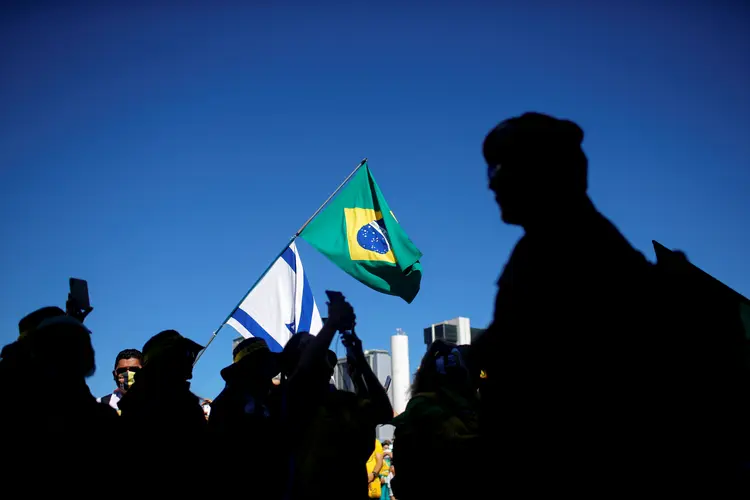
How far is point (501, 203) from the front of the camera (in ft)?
5.13

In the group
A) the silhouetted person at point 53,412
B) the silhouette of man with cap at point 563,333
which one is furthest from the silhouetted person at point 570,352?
the silhouetted person at point 53,412

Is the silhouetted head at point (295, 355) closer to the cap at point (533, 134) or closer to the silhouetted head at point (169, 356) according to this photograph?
the silhouetted head at point (169, 356)

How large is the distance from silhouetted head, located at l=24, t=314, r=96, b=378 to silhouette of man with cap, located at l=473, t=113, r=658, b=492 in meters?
2.20

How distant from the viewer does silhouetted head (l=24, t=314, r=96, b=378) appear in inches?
113

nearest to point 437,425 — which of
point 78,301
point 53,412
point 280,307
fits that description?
point 53,412

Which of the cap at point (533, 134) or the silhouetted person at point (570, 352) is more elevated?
the cap at point (533, 134)

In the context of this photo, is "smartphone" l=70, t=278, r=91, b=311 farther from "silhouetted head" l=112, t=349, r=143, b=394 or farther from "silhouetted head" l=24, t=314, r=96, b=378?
"silhouetted head" l=112, t=349, r=143, b=394

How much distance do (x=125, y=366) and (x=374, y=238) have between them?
117 inches

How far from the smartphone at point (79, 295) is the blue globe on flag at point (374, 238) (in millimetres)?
3777

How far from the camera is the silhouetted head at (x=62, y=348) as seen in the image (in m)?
2.88

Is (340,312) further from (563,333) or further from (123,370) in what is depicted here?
(123,370)

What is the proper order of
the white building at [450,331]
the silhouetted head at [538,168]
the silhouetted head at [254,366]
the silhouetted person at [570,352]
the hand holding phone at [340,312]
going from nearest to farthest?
the silhouetted person at [570,352], the silhouetted head at [538,168], the hand holding phone at [340,312], the silhouetted head at [254,366], the white building at [450,331]

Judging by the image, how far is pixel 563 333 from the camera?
4.24 ft

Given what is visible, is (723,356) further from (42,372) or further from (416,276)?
(416,276)
